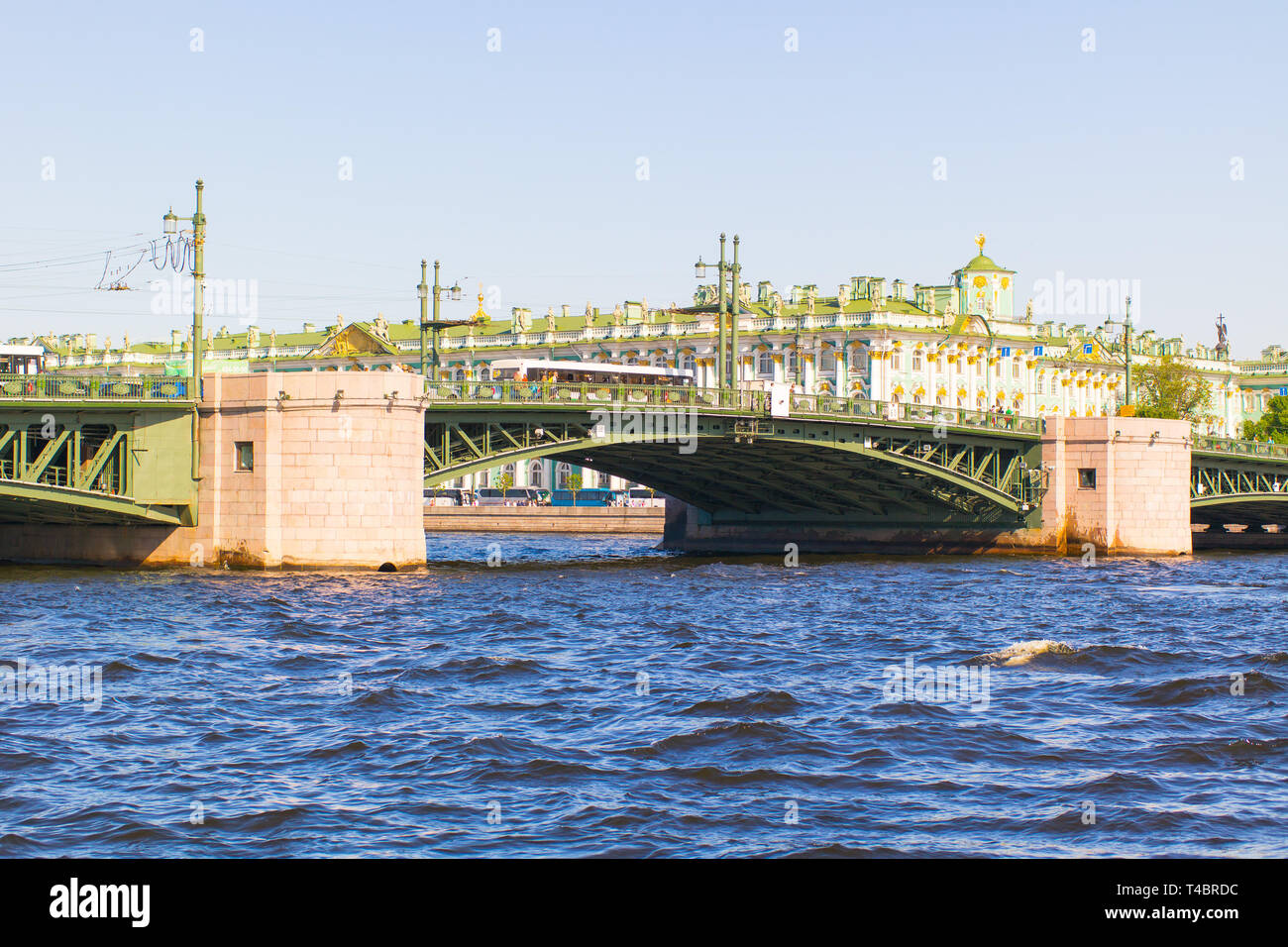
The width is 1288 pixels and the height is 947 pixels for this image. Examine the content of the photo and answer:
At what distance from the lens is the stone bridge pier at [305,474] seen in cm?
3828

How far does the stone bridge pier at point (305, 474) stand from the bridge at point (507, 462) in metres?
0.05

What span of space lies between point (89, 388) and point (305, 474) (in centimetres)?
573

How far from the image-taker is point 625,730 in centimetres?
1712

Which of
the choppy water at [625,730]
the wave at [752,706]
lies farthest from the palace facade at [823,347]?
the wave at [752,706]

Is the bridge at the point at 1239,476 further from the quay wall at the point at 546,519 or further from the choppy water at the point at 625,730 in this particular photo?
the quay wall at the point at 546,519

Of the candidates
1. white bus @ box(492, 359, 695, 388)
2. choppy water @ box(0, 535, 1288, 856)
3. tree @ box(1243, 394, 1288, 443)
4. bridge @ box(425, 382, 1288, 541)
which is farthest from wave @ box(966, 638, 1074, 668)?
tree @ box(1243, 394, 1288, 443)

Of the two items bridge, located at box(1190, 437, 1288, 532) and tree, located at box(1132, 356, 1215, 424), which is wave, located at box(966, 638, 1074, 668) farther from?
tree, located at box(1132, 356, 1215, 424)

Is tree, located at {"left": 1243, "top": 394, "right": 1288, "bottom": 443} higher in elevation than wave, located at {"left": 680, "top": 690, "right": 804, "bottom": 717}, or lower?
higher

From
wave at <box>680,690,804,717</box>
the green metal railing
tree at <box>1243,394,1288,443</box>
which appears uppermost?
the green metal railing

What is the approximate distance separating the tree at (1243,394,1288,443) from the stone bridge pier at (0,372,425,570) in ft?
274

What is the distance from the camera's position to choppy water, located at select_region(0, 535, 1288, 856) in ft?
40.7

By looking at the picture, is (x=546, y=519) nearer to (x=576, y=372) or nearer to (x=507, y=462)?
(x=576, y=372)

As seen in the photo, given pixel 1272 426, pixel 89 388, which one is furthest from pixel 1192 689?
pixel 1272 426
